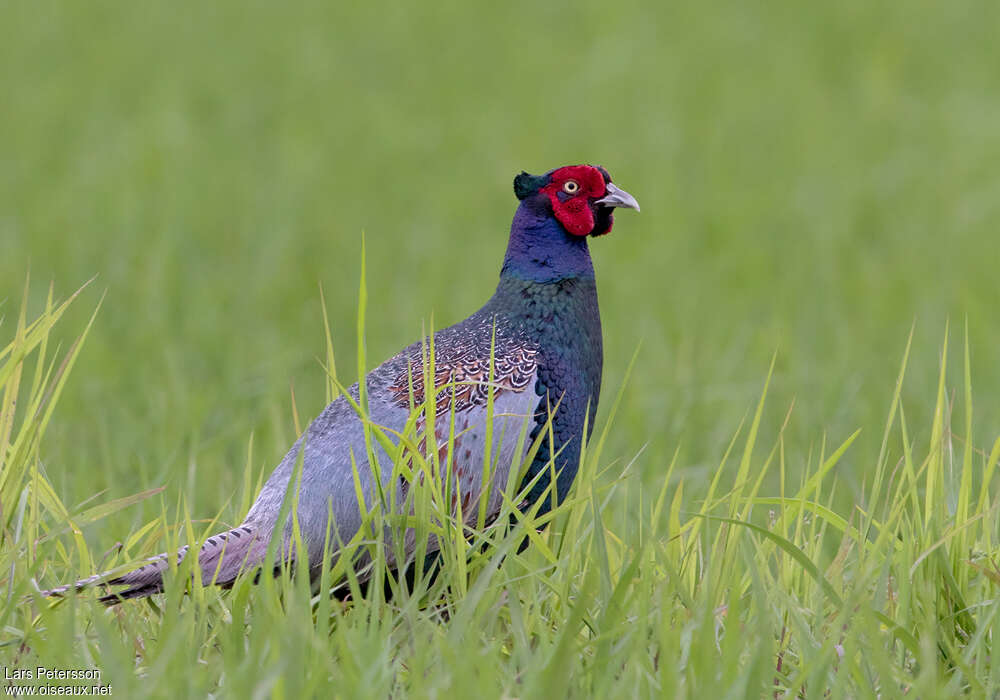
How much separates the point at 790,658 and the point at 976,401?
4.12 metres

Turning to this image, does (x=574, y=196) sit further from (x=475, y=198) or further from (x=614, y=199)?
(x=475, y=198)

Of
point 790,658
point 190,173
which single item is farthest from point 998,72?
point 790,658

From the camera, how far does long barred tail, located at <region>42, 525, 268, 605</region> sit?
388cm

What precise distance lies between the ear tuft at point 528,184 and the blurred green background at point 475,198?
4.30 ft

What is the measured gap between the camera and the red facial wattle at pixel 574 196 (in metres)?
4.64

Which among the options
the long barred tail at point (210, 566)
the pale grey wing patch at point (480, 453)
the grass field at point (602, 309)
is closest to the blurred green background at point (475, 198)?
the grass field at point (602, 309)

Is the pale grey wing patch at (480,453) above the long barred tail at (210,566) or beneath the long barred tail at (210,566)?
above

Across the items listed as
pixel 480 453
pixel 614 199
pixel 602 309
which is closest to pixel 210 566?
pixel 480 453

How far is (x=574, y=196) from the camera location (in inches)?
183

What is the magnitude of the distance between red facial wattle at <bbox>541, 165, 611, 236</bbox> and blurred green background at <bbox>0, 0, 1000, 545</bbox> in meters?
1.19

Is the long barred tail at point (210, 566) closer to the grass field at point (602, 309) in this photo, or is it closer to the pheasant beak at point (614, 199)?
the grass field at point (602, 309)

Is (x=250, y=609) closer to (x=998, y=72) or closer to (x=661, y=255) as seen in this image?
(x=661, y=255)

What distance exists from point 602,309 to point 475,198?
231 cm

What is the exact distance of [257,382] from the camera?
7.54 metres
